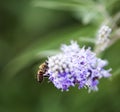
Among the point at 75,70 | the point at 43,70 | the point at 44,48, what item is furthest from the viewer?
the point at 44,48

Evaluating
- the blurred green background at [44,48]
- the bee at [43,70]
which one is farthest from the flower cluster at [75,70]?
the blurred green background at [44,48]

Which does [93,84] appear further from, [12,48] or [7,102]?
[12,48]

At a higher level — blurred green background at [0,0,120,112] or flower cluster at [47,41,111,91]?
blurred green background at [0,0,120,112]

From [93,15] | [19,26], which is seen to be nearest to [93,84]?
[93,15]

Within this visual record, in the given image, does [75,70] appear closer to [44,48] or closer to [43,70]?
[43,70]

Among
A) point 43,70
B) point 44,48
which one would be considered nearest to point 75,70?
point 43,70

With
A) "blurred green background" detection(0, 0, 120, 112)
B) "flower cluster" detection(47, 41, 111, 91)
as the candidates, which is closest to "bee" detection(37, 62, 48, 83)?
"flower cluster" detection(47, 41, 111, 91)

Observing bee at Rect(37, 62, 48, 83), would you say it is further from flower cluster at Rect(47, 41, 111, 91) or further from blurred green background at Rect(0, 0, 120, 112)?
blurred green background at Rect(0, 0, 120, 112)
